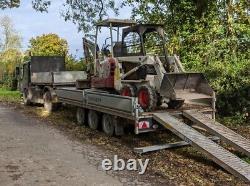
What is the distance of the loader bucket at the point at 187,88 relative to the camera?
9.61 metres

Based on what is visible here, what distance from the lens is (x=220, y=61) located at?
13883 mm

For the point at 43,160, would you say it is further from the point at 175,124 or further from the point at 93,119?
the point at 93,119

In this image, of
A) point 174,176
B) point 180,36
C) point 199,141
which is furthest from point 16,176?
point 180,36

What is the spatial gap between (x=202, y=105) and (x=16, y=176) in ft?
16.3

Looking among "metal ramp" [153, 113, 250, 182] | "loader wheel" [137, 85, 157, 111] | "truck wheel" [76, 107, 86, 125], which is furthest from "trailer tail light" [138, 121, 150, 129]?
"truck wheel" [76, 107, 86, 125]

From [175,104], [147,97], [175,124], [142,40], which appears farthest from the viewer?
[142,40]

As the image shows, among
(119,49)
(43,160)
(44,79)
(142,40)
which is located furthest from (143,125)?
(44,79)

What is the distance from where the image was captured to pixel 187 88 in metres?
10.1

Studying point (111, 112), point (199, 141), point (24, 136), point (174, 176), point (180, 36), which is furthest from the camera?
point (180, 36)

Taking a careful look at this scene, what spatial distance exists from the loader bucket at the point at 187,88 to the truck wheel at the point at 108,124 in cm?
178

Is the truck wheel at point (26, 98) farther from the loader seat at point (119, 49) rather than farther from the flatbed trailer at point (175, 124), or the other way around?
the loader seat at point (119, 49)

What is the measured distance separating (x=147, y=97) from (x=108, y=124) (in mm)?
1721

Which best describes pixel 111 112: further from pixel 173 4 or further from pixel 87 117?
pixel 173 4

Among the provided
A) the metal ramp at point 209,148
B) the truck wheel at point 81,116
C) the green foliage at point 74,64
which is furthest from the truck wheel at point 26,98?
the metal ramp at point 209,148
